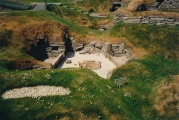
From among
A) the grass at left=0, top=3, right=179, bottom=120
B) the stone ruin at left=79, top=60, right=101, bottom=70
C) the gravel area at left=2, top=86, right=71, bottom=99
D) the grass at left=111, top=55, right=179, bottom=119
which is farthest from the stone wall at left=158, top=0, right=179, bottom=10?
the gravel area at left=2, top=86, right=71, bottom=99

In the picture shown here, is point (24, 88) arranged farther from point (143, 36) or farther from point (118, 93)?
point (143, 36)

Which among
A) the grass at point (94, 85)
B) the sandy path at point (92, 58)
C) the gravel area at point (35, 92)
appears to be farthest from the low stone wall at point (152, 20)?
the gravel area at point (35, 92)

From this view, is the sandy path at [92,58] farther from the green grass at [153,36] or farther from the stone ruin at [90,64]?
the green grass at [153,36]

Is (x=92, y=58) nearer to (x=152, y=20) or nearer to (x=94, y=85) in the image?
(x=152, y=20)

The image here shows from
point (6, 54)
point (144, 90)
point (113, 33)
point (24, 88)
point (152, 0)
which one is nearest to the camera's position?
point (24, 88)

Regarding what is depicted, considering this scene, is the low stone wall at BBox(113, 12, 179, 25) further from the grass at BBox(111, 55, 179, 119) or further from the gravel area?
the gravel area

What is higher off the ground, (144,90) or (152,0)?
(152,0)

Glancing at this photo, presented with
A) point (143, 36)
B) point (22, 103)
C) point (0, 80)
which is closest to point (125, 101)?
point (22, 103)
